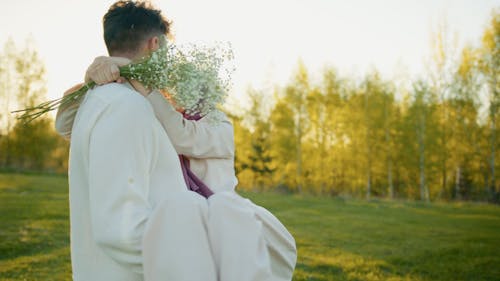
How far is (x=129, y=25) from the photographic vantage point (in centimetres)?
235

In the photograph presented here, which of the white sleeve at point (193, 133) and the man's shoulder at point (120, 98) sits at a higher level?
the man's shoulder at point (120, 98)

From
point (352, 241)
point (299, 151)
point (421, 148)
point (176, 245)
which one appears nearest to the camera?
point (176, 245)

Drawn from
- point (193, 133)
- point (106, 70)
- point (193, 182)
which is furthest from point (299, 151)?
point (106, 70)

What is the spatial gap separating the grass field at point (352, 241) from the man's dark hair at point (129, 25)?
5.31 m

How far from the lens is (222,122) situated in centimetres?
268

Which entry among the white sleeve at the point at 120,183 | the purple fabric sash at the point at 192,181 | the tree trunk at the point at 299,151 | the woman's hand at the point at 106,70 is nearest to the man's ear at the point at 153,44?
the woman's hand at the point at 106,70

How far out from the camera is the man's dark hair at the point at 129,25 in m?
2.35

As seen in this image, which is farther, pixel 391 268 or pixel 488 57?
pixel 488 57

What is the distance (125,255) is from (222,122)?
1.05 meters

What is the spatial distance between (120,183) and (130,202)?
0.27 feet

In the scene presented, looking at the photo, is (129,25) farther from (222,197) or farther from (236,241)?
(236,241)

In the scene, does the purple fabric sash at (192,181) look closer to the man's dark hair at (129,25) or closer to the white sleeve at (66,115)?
the man's dark hair at (129,25)

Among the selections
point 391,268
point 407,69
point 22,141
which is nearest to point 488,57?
point 407,69

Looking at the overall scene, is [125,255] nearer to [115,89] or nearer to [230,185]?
[115,89]
